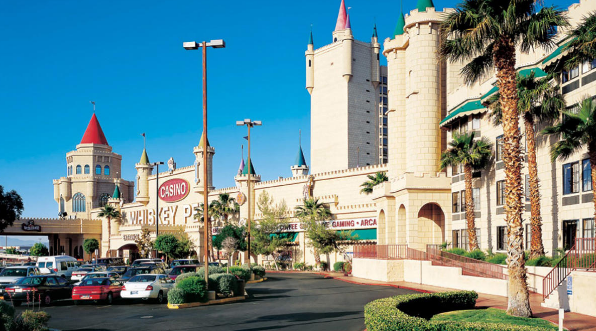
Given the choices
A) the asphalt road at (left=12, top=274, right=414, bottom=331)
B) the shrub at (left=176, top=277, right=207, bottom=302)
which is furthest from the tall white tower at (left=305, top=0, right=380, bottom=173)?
the shrub at (left=176, top=277, right=207, bottom=302)

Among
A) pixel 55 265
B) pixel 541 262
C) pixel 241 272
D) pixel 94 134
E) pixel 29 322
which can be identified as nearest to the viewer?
pixel 29 322

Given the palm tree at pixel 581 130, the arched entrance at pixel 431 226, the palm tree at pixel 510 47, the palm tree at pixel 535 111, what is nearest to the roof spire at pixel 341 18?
the arched entrance at pixel 431 226

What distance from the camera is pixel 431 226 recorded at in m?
43.8

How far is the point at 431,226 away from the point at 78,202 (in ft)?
299

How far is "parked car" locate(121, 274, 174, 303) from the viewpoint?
87.5ft

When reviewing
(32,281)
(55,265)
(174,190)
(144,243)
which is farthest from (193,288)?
(174,190)

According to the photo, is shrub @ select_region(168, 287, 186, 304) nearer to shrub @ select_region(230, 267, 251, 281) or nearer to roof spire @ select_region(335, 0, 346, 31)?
shrub @ select_region(230, 267, 251, 281)

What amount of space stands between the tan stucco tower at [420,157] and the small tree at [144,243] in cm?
4014

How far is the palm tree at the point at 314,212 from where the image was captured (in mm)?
61688

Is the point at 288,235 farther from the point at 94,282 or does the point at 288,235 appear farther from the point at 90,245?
the point at 90,245

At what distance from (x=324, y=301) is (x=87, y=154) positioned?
102 metres

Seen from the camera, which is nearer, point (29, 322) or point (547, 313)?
point (29, 322)

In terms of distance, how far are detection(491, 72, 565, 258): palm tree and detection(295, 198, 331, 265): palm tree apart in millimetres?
33519

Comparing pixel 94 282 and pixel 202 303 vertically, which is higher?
pixel 94 282
